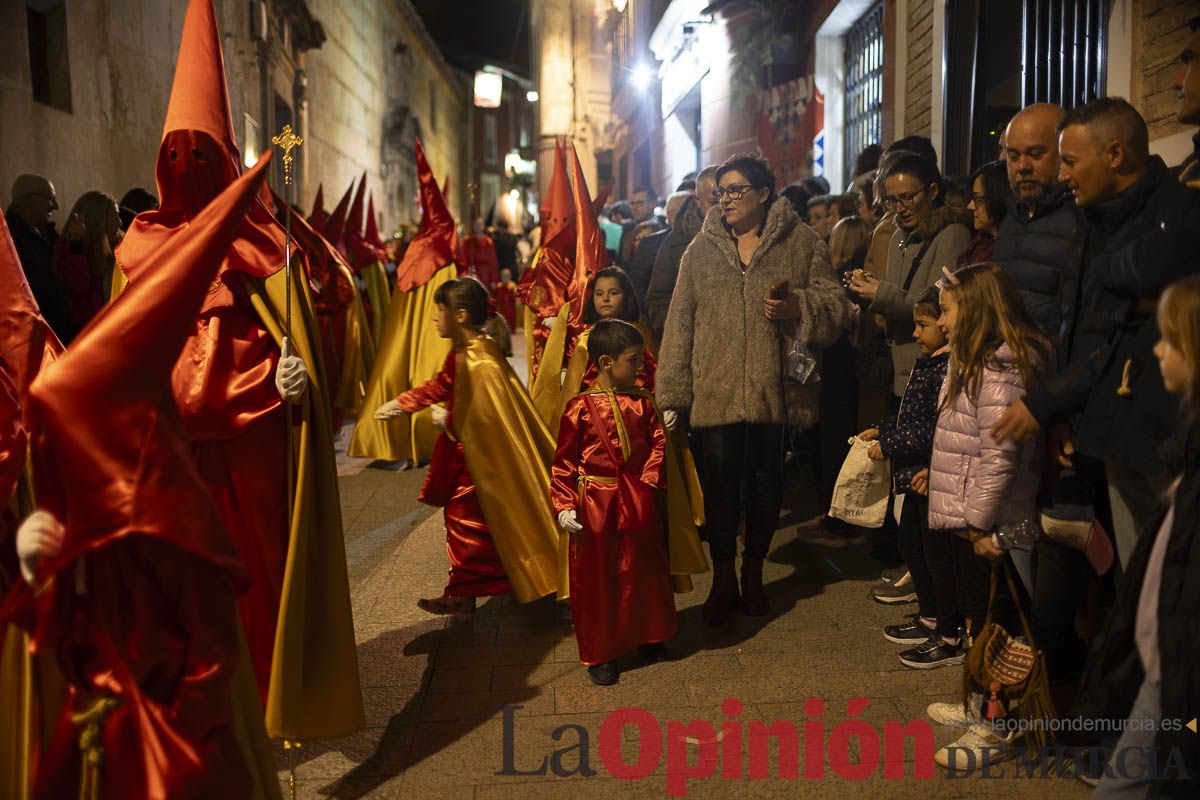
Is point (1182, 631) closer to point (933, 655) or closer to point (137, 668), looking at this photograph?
point (933, 655)

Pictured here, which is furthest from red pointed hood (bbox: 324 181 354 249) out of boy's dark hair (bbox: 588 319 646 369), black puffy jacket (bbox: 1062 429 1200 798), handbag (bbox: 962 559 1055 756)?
black puffy jacket (bbox: 1062 429 1200 798)

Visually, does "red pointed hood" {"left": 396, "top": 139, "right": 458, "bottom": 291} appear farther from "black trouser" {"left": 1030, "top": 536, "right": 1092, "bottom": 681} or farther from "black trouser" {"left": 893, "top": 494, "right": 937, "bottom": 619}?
"black trouser" {"left": 1030, "top": 536, "right": 1092, "bottom": 681}

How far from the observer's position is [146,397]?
2.23 metres

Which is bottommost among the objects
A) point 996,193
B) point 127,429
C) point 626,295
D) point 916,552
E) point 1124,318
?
point 916,552

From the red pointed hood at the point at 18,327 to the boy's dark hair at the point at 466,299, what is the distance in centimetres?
203

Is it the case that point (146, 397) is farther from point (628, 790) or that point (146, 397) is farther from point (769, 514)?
point (769, 514)

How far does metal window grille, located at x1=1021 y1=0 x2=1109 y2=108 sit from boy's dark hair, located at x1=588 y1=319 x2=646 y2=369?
3.69m

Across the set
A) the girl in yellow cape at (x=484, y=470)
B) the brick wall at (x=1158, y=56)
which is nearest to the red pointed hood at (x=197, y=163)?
the girl in yellow cape at (x=484, y=470)

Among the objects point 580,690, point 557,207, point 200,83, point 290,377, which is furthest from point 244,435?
point 557,207

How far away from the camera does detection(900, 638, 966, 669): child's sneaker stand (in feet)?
13.8

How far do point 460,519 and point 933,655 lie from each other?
2.15m

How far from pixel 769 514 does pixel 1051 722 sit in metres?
1.87

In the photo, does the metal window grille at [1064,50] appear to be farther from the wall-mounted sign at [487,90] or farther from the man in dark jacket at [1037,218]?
the wall-mounted sign at [487,90]

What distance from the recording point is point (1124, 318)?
3117mm
